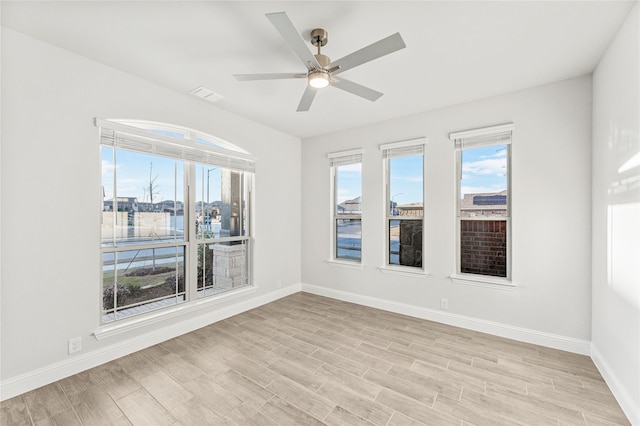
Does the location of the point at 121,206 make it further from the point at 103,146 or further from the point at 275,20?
the point at 275,20

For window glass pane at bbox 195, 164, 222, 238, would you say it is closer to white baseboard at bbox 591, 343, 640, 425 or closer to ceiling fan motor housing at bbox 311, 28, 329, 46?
ceiling fan motor housing at bbox 311, 28, 329, 46

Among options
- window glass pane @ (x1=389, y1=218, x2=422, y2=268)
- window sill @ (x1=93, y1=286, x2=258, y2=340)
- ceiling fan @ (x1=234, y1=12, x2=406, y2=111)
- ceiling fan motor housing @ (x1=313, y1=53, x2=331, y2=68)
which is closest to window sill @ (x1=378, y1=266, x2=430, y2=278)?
window glass pane @ (x1=389, y1=218, x2=422, y2=268)

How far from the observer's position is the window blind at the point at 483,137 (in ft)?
10.6

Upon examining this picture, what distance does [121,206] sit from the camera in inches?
113

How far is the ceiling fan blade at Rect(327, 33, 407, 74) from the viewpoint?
1791 millimetres

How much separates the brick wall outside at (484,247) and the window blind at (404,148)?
3.79ft

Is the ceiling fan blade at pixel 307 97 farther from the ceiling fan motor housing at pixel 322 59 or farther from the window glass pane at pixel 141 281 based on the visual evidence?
the window glass pane at pixel 141 281

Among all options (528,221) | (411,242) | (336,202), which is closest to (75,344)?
(336,202)

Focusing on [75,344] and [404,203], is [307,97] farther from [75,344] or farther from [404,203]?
[75,344]

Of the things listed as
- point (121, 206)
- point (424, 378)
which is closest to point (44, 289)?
point (121, 206)

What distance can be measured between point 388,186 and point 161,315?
3.42 metres

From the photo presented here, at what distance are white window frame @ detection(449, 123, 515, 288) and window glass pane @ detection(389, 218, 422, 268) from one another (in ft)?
1.70

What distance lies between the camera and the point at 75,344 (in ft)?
8.18

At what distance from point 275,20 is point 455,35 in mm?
1500
